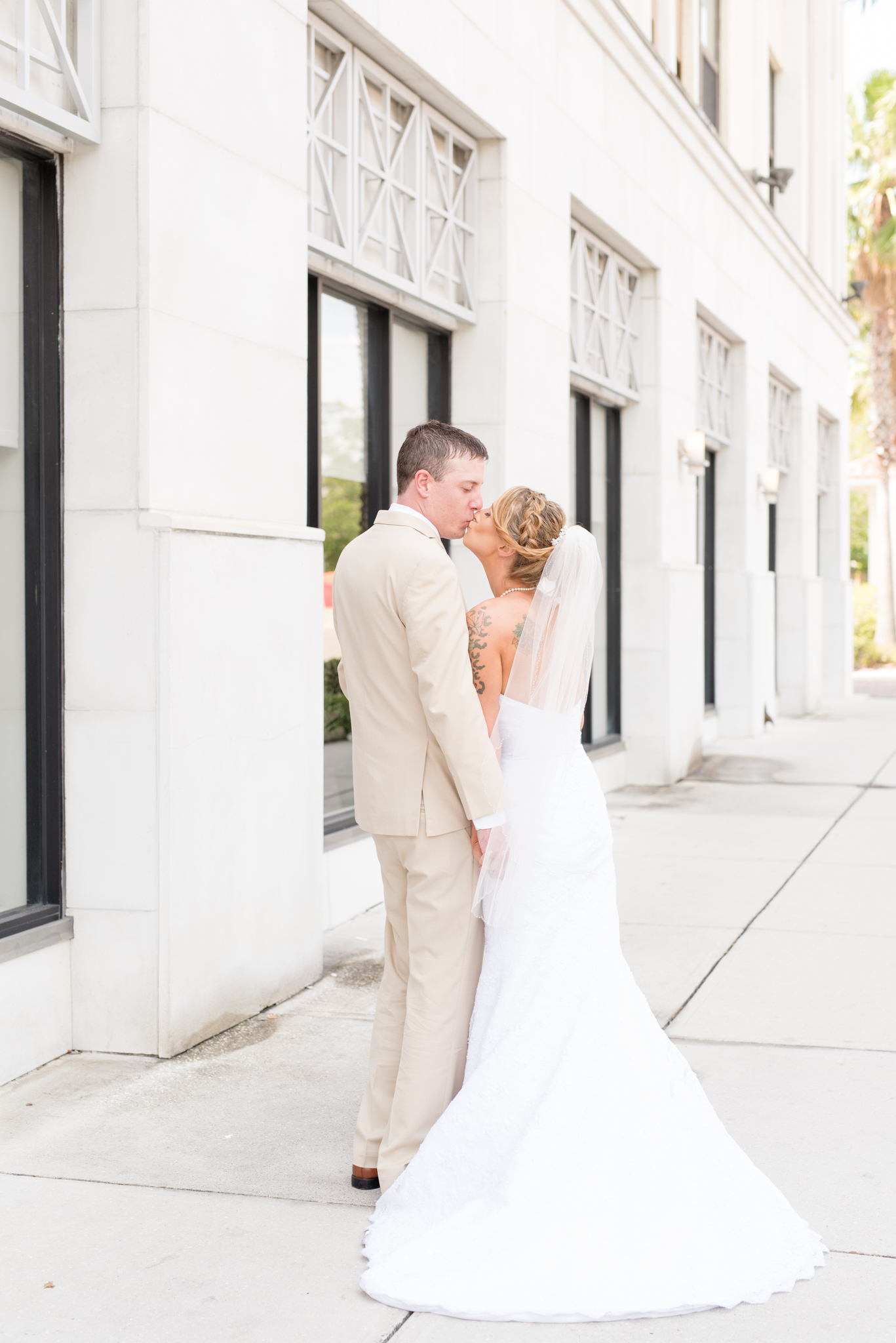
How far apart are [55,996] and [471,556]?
4366 millimetres

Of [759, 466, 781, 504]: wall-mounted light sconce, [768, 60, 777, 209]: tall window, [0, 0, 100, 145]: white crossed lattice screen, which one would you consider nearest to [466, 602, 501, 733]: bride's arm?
[0, 0, 100, 145]: white crossed lattice screen

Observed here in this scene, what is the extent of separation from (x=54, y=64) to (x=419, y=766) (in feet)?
9.69

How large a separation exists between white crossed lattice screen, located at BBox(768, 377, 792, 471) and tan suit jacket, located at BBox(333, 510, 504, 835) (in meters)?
15.6

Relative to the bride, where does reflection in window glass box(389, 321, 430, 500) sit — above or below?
above

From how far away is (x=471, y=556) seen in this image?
8859 millimetres

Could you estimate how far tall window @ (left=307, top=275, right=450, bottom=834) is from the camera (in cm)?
746

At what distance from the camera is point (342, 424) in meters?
7.80

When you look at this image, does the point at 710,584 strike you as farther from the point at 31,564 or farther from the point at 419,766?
the point at 419,766

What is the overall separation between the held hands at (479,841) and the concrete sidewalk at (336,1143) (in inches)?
39.8

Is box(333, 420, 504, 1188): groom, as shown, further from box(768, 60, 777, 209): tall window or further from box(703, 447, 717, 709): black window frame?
box(768, 60, 777, 209): tall window

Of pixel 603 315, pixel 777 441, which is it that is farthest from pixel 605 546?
pixel 777 441

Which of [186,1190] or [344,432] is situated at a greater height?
[344,432]

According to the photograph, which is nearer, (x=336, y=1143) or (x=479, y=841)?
(x=479, y=841)

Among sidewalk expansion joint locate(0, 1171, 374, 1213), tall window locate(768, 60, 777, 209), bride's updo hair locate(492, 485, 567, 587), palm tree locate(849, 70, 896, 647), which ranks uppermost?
palm tree locate(849, 70, 896, 647)
